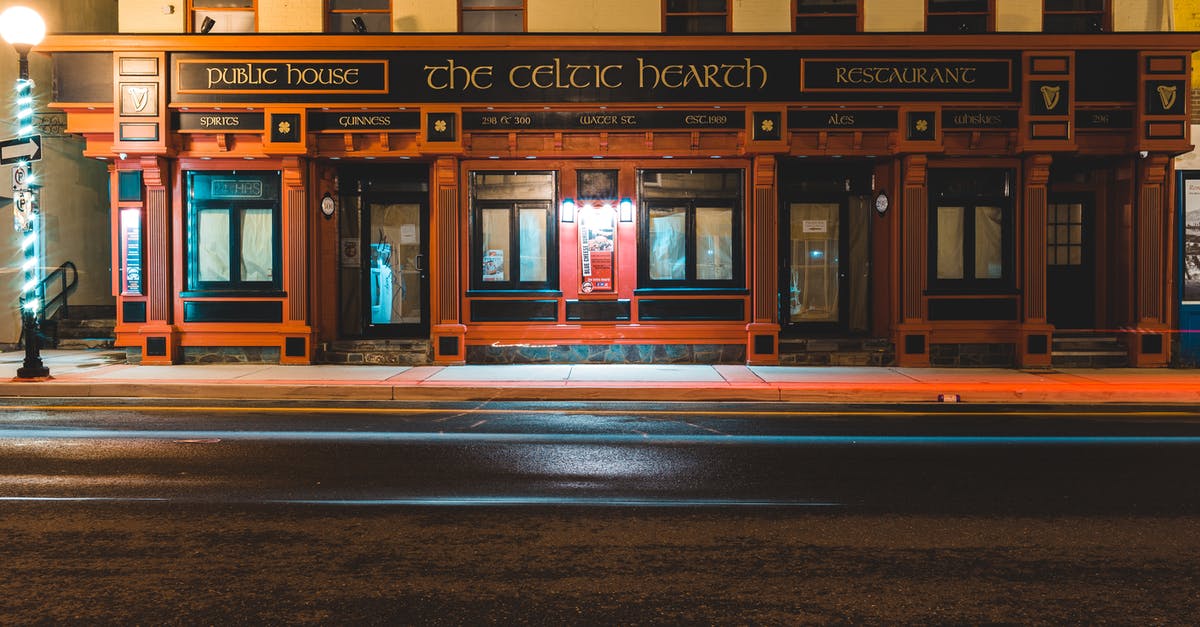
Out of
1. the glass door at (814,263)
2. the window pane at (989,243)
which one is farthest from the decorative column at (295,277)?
the window pane at (989,243)

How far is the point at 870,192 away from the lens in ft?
52.4

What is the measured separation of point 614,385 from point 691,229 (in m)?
4.42

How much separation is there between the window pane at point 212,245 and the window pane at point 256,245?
31 centimetres

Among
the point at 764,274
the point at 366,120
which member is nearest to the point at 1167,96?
the point at 764,274

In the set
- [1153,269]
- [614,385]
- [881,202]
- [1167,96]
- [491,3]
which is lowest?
[614,385]

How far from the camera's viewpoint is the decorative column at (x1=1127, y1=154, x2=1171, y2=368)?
15172mm

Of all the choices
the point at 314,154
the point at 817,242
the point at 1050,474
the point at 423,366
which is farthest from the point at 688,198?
the point at 1050,474

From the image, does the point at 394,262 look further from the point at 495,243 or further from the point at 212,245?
the point at 212,245

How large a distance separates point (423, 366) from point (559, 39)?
244 inches

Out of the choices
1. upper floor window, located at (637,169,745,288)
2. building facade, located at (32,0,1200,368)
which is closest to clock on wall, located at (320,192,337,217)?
building facade, located at (32,0,1200,368)

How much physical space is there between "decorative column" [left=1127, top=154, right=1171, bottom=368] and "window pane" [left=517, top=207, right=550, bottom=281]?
10.6m

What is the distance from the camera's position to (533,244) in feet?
51.8

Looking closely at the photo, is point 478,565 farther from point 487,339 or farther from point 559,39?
point 559,39

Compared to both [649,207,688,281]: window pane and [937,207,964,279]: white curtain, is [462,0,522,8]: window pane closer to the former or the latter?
[649,207,688,281]: window pane
